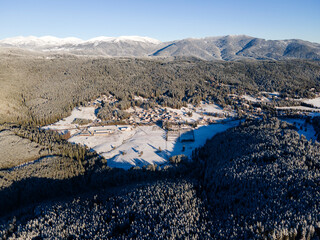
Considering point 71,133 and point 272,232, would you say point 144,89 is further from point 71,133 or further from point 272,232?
point 272,232

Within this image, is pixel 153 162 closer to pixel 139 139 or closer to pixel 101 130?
pixel 139 139

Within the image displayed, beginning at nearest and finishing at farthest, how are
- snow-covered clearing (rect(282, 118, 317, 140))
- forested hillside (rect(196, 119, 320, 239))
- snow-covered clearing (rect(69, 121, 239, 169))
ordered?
forested hillside (rect(196, 119, 320, 239)) < snow-covered clearing (rect(69, 121, 239, 169)) < snow-covered clearing (rect(282, 118, 317, 140))

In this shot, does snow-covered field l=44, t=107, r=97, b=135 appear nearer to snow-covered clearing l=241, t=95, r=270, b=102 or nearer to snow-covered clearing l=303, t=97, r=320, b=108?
snow-covered clearing l=241, t=95, r=270, b=102

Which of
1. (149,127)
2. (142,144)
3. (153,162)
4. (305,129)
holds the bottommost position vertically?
(153,162)

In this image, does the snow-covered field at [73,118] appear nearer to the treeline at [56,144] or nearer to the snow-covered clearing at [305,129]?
the treeline at [56,144]

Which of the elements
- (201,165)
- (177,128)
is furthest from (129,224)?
(177,128)

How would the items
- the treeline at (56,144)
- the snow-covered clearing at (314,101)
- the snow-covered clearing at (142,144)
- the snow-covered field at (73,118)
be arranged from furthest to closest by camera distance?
the snow-covered clearing at (314,101), the snow-covered field at (73,118), the snow-covered clearing at (142,144), the treeline at (56,144)

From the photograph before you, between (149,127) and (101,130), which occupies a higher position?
(149,127)

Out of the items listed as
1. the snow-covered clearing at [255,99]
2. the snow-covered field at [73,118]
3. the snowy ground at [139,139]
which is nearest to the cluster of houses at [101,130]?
the snowy ground at [139,139]

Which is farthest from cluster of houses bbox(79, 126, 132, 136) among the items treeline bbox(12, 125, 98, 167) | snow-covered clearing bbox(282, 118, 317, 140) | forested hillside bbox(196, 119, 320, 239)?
snow-covered clearing bbox(282, 118, 317, 140)

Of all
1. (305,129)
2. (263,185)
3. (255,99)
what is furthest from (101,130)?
(255,99)

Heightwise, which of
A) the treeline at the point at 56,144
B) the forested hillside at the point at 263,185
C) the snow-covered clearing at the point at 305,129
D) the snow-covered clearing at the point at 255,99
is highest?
the snow-covered clearing at the point at 255,99
